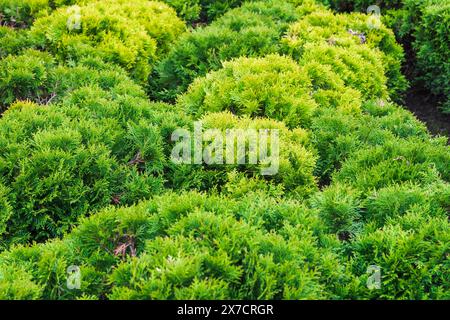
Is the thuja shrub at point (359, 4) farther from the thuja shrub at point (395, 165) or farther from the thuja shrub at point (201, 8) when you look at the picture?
the thuja shrub at point (395, 165)

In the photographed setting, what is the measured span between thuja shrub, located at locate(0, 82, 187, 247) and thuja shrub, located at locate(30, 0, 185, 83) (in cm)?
169

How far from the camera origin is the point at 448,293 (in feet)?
9.80

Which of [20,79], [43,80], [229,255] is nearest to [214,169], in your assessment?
[229,255]

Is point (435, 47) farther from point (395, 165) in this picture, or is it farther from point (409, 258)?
point (409, 258)

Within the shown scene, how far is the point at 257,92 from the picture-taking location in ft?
17.2

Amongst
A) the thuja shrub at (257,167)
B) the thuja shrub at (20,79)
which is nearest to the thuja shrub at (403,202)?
the thuja shrub at (257,167)

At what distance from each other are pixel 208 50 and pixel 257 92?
1.75 m

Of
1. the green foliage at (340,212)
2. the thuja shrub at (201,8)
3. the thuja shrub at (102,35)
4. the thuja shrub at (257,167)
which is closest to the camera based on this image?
the green foliage at (340,212)

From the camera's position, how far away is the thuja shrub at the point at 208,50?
6.59 metres

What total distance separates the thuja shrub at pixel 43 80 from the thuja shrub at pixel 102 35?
0.52 m

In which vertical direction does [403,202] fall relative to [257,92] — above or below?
below

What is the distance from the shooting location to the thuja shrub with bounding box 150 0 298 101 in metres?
6.59
